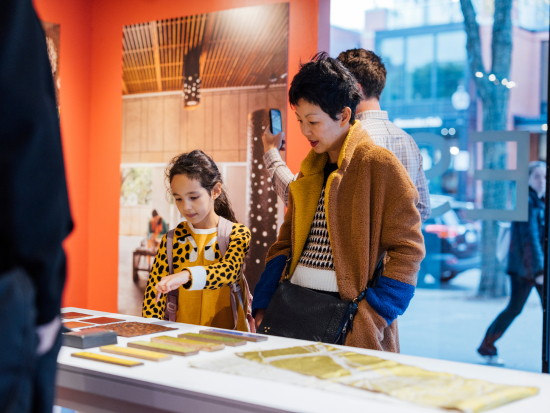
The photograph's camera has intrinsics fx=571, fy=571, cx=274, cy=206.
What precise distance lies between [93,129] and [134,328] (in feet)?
9.34

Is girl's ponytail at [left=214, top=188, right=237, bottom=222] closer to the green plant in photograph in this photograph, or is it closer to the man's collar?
the man's collar

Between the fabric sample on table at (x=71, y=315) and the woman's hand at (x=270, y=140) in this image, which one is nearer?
the fabric sample on table at (x=71, y=315)

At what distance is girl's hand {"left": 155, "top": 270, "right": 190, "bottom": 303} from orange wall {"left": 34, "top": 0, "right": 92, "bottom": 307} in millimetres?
2267

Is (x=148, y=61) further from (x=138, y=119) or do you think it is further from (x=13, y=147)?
(x=13, y=147)

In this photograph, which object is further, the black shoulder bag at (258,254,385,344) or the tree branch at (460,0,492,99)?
the tree branch at (460,0,492,99)

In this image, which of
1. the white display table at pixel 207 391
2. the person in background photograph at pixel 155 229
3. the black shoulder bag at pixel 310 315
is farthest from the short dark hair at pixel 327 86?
the person in background photograph at pixel 155 229

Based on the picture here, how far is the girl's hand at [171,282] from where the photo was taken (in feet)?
6.31

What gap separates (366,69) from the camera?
234 centimetres

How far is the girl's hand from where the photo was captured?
192 cm

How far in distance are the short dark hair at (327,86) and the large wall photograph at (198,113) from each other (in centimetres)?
148

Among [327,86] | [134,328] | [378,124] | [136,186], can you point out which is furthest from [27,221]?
[136,186]

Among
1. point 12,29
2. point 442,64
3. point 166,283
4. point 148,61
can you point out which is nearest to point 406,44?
point 442,64

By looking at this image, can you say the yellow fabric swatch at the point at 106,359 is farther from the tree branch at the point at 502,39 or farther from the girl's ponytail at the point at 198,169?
the tree branch at the point at 502,39

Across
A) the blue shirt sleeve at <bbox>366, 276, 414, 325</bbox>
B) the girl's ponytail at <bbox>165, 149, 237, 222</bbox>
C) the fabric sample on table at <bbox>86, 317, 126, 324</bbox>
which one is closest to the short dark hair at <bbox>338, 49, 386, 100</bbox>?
the girl's ponytail at <bbox>165, 149, 237, 222</bbox>
